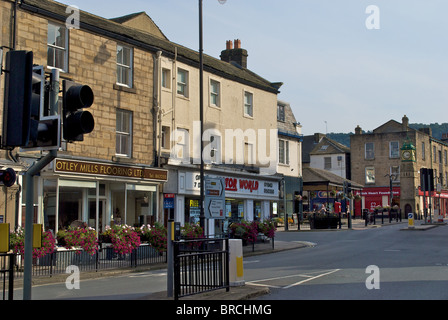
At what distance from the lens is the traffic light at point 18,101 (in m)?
4.98

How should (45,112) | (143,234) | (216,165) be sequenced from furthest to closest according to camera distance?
(216,165) < (143,234) < (45,112)

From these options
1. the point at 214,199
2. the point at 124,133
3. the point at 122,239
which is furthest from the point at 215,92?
the point at 122,239

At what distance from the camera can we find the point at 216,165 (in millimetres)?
29766

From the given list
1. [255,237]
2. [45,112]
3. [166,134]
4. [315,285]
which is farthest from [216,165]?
[45,112]

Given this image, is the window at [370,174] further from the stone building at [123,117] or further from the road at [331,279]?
the road at [331,279]

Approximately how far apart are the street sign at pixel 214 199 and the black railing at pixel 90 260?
7.67 ft

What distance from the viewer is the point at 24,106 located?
5.04 meters

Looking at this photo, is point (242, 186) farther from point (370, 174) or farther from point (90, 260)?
point (370, 174)

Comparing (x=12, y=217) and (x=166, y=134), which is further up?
(x=166, y=134)

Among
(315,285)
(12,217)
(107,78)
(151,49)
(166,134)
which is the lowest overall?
(315,285)

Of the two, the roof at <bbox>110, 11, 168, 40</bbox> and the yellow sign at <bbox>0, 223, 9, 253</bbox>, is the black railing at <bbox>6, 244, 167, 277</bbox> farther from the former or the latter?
the roof at <bbox>110, 11, 168, 40</bbox>

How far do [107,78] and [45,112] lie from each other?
18068 mm
